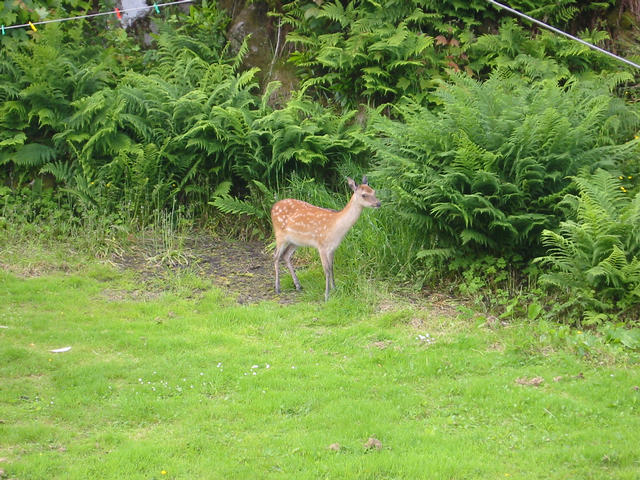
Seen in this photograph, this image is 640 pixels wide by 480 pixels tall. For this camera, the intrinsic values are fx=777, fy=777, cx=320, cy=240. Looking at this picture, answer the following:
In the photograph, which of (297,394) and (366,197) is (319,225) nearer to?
(366,197)

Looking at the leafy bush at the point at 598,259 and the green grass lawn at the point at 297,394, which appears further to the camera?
the leafy bush at the point at 598,259

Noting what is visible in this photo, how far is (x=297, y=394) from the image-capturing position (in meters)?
6.62

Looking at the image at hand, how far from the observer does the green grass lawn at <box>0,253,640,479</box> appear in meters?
5.52

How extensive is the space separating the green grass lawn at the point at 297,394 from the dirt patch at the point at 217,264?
647 mm

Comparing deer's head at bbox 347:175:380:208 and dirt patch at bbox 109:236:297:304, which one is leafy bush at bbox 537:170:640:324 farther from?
dirt patch at bbox 109:236:297:304

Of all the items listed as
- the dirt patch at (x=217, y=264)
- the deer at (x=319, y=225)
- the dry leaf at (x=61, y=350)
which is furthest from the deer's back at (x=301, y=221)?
→ the dry leaf at (x=61, y=350)

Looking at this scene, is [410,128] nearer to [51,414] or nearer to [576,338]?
[576,338]

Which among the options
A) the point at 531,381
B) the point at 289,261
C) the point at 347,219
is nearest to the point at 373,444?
the point at 531,381

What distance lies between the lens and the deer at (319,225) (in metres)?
9.27

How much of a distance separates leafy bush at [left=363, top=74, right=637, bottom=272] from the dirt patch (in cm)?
201

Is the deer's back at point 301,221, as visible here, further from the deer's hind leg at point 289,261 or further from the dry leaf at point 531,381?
the dry leaf at point 531,381

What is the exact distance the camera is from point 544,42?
11680 millimetres

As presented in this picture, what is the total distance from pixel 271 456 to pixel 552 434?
2131mm

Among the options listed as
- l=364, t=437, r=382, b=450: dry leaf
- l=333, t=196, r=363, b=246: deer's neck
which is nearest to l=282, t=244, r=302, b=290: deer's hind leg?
l=333, t=196, r=363, b=246: deer's neck
